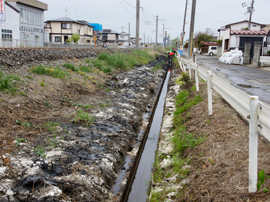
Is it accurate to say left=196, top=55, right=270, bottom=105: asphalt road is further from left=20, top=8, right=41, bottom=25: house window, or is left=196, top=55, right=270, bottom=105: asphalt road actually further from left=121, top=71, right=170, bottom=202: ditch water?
left=20, top=8, right=41, bottom=25: house window

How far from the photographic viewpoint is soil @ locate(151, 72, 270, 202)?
10.1 feet

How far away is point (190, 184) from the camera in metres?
3.85

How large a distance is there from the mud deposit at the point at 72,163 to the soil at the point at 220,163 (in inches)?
39.0

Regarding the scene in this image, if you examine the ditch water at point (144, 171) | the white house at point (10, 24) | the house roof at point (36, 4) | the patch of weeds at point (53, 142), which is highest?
the house roof at point (36, 4)

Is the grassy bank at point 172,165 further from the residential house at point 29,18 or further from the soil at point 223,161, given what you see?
the residential house at point 29,18

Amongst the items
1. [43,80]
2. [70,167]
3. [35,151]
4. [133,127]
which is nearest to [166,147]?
[133,127]

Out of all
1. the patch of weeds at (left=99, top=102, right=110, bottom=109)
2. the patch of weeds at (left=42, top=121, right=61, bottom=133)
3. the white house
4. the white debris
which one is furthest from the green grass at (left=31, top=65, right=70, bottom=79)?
the white house

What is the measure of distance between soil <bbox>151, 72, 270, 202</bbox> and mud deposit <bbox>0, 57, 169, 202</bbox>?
0.99 m

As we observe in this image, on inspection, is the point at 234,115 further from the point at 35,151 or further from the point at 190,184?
the point at 35,151

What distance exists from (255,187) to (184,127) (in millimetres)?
3696

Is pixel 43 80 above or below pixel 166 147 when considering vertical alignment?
above

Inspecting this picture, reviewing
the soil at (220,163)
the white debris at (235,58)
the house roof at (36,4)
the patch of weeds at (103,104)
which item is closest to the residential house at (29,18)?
the house roof at (36,4)

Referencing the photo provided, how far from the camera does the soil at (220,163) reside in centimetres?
308

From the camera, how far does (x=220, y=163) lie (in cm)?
375
